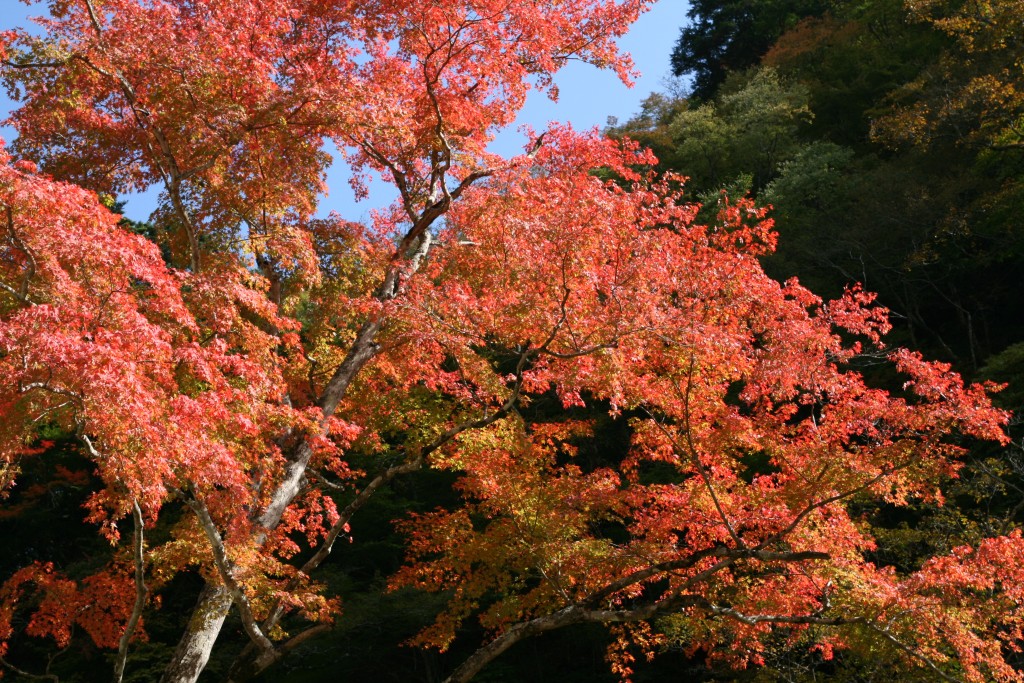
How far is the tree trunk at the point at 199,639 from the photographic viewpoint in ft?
24.7

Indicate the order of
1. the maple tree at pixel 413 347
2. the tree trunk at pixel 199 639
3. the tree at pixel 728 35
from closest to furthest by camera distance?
the maple tree at pixel 413 347 < the tree trunk at pixel 199 639 < the tree at pixel 728 35

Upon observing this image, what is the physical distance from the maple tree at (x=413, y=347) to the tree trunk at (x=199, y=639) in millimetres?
30

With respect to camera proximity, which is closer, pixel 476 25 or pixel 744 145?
pixel 476 25

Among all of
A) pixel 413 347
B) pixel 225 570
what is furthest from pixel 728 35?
pixel 225 570

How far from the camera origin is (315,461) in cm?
972

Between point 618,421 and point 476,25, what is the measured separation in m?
10.2

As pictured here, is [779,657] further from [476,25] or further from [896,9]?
[896,9]

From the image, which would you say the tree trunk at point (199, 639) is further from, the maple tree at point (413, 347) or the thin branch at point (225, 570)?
the thin branch at point (225, 570)

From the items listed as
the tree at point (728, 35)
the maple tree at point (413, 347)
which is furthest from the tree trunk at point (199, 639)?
the tree at point (728, 35)

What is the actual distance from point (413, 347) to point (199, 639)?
12.4 ft

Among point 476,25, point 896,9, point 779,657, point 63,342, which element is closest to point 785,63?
point 896,9

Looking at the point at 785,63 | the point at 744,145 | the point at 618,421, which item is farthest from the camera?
the point at 785,63

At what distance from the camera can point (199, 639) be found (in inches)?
302

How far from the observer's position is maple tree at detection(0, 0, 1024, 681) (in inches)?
256
